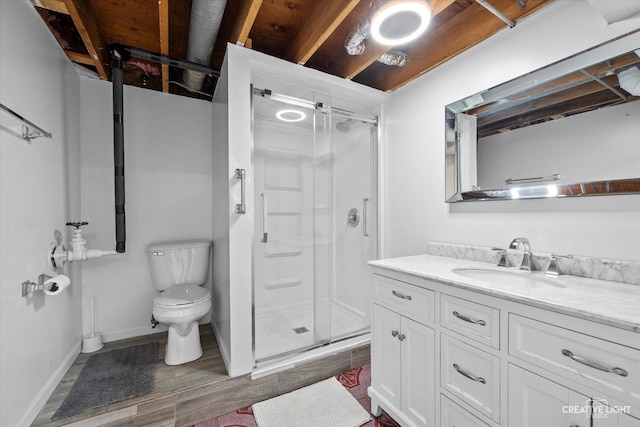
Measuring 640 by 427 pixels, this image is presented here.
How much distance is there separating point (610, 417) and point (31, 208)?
260 cm

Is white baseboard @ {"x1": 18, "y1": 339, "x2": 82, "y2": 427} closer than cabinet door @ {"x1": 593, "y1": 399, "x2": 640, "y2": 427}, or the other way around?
cabinet door @ {"x1": 593, "y1": 399, "x2": 640, "y2": 427}

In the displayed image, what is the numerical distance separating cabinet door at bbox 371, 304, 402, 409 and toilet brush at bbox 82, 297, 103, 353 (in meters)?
2.18

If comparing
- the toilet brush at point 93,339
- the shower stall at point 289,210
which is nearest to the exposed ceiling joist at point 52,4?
the shower stall at point 289,210

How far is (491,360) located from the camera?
107 cm

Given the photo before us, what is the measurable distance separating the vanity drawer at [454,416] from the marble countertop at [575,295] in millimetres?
548

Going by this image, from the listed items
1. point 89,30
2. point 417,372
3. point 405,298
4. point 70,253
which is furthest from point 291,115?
point 417,372

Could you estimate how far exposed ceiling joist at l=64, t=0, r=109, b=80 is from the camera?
1.46 m

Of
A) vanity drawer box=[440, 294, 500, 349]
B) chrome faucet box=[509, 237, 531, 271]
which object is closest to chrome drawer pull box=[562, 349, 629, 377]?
vanity drawer box=[440, 294, 500, 349]

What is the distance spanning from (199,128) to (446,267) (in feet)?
8.18

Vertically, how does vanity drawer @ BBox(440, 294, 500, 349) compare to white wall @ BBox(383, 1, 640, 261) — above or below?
below

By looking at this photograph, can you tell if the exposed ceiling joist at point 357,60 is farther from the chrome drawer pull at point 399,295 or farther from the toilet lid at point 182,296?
the toilet lid at point 182,296

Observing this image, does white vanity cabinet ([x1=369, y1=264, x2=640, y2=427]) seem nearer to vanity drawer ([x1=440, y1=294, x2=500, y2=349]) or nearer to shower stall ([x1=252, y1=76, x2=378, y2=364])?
→ vanity drawer ([x1=440, y1=294, x2=500, y2=349])

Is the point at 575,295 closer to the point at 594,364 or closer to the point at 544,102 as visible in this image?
the point at 594,364

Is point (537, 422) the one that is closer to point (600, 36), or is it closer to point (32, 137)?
point (600, 36)
